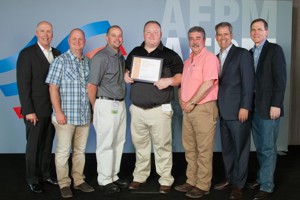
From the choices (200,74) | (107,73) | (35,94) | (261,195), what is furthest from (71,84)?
(261,195)

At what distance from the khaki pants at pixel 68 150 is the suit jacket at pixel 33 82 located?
0.29m

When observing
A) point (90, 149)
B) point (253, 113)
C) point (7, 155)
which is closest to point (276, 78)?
point (253, 113)

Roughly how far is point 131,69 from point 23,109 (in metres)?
1.14

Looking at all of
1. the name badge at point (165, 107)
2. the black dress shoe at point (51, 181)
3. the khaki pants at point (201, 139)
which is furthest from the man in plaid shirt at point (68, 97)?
the khaki pants at point (201, 139)

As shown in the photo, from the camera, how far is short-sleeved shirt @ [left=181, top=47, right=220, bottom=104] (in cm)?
294

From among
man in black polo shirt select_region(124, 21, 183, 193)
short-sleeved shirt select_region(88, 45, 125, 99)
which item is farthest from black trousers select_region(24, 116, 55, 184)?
man in black polo shirt select_region(124, 21, 183, 193)

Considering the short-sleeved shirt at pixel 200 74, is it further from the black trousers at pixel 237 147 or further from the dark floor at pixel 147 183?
the dark floor at pixel 147 183

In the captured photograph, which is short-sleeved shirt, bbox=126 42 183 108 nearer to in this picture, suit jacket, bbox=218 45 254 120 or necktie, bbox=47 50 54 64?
suit jacket, bbox=218 45 254 120

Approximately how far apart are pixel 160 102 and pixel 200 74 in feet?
1.57

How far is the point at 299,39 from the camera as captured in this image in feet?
16.3

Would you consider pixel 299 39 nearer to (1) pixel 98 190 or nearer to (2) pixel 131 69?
(2) pixel 131 69

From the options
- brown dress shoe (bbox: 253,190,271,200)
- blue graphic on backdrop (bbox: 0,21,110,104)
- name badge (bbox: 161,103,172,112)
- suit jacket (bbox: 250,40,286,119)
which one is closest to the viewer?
suit jacket (bbox: 250,40,286,119)

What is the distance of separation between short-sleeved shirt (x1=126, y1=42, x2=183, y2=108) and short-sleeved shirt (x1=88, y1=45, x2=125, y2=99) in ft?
0.54

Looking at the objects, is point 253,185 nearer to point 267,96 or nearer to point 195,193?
point 195,193
